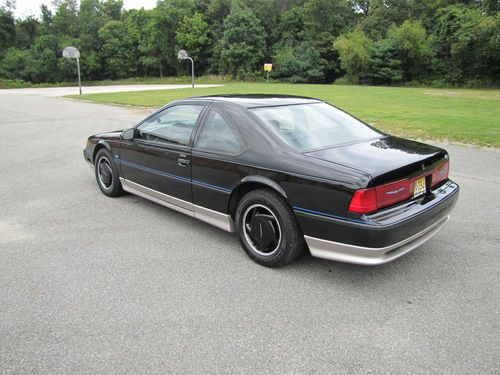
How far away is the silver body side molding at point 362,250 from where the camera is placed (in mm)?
2916

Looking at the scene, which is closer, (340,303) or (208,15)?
(340,303)

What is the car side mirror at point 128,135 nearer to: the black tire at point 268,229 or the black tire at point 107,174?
the black tire at point 107,174

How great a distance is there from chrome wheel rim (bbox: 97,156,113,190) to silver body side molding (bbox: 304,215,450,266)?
3.30m

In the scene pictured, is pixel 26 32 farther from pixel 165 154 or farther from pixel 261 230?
pixel 261 230

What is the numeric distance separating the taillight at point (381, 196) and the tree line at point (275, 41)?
4263 cm

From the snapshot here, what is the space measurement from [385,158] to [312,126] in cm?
86

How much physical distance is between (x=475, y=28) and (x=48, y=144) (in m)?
42.4

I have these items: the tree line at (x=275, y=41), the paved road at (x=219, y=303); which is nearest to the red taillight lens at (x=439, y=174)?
the paved road at (x=219, y=303)

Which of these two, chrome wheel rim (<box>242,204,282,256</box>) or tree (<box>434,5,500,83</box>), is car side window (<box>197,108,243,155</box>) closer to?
chrome wheel rim (<box>242,204,282,256</box>)

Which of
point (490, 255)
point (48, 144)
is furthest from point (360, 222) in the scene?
point (48, 144)

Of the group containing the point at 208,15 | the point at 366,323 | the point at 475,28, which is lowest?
the point at 366,323

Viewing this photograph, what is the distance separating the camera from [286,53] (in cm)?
5541

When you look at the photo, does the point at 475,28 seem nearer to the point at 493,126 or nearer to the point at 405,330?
the point at 493,126

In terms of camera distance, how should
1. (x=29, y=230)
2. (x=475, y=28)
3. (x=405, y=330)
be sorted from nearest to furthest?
(x=405, y=330) < (x=29, y=230) < (x=475, y=28)
